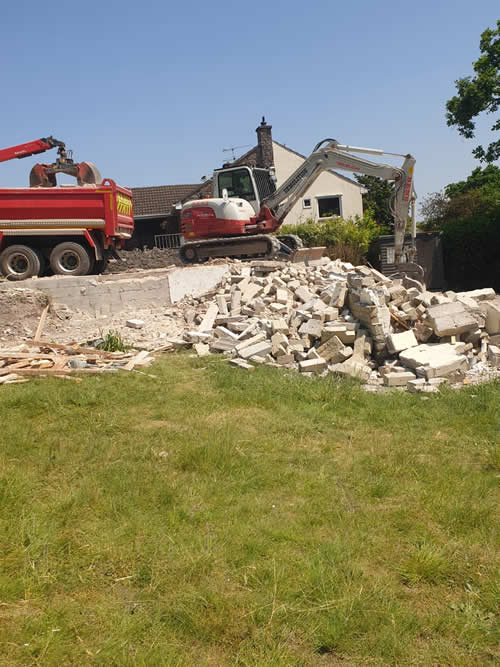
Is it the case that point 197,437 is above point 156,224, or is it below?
below

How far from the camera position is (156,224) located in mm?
33125

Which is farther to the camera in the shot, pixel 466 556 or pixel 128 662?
pixel 466 556

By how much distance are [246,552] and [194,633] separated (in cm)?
74

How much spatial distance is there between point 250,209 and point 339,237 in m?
4.42

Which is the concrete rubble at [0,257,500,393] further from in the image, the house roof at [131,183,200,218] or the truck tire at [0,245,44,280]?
the house roof at [131,183,200,218]

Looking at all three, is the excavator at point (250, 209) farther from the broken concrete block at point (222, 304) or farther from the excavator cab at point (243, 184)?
the broken concrete block at point (222, 304)

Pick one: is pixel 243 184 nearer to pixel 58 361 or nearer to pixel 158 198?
pixel 58 361

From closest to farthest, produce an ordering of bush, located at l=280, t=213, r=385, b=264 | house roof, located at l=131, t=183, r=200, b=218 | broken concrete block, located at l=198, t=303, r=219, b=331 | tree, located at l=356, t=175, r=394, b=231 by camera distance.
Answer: broken concrete block, located at l=198, t=303, r=219, b=331 < bush, located at l=280, t=213, r=385, b=264 < house roof, located at l=131, t=183, r=200, b=218 < tree, located at l=356, t=175, r=394, b=231

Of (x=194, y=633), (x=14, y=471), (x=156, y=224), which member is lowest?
(x=194, y=633)

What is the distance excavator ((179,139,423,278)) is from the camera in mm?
14852

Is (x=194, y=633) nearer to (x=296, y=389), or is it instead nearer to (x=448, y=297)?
(x=296, y=389)

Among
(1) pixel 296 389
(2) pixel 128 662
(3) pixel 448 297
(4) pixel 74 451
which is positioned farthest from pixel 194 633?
(3) pixel 448 297

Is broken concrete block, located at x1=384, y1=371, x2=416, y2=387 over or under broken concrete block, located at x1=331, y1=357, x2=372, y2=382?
under

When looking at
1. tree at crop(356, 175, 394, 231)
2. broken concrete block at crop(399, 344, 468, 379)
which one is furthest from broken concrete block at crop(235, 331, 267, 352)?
tree at crop(356, 175, 394, 231)
